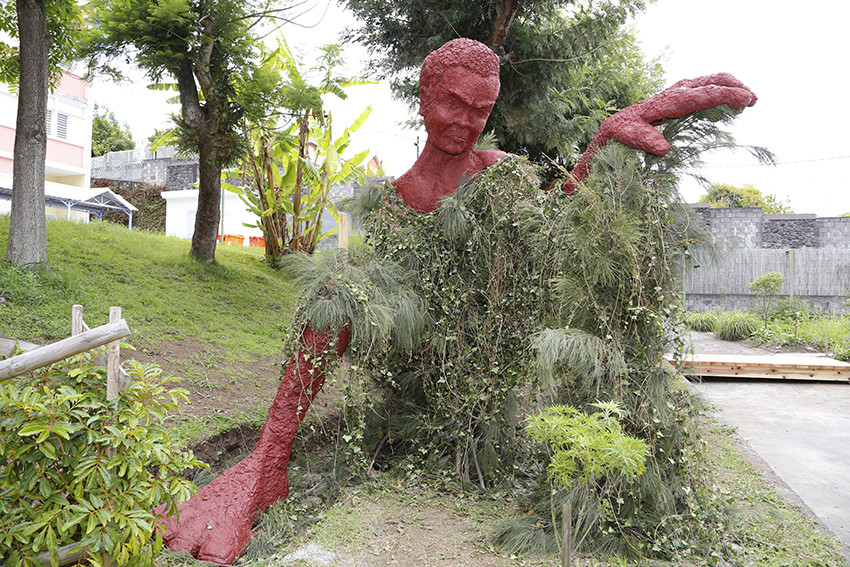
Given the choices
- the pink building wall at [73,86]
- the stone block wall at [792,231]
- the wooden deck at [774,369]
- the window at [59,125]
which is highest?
the pink building wall at [73,86]

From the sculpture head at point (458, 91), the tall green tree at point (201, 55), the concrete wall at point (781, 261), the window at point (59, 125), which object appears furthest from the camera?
the window at point (59, 125)

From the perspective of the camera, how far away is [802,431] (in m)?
5.48

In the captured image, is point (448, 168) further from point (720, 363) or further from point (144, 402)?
point (720, 363)

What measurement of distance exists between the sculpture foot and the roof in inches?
447

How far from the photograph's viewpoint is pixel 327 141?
977cm

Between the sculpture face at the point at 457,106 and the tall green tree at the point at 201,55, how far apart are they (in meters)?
3.99

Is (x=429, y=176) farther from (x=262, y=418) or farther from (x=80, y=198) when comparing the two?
(x=80, y=198)

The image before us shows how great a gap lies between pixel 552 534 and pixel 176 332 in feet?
14.1

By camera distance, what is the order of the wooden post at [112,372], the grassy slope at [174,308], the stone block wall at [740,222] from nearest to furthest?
the wooden post at [112,372] < the grassy slope at [174,308] < the stone block wall at [740,222]

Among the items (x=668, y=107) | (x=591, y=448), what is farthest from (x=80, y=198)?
(x=591, y=448)

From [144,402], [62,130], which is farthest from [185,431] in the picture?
[62,130]

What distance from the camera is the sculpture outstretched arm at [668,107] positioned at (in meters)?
2.84

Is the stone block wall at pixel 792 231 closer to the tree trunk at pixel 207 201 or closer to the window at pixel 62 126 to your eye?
the tree trunk at pixel 207 201

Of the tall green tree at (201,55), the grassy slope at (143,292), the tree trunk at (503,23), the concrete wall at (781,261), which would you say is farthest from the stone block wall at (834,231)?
the tall green tree at (201,55)
